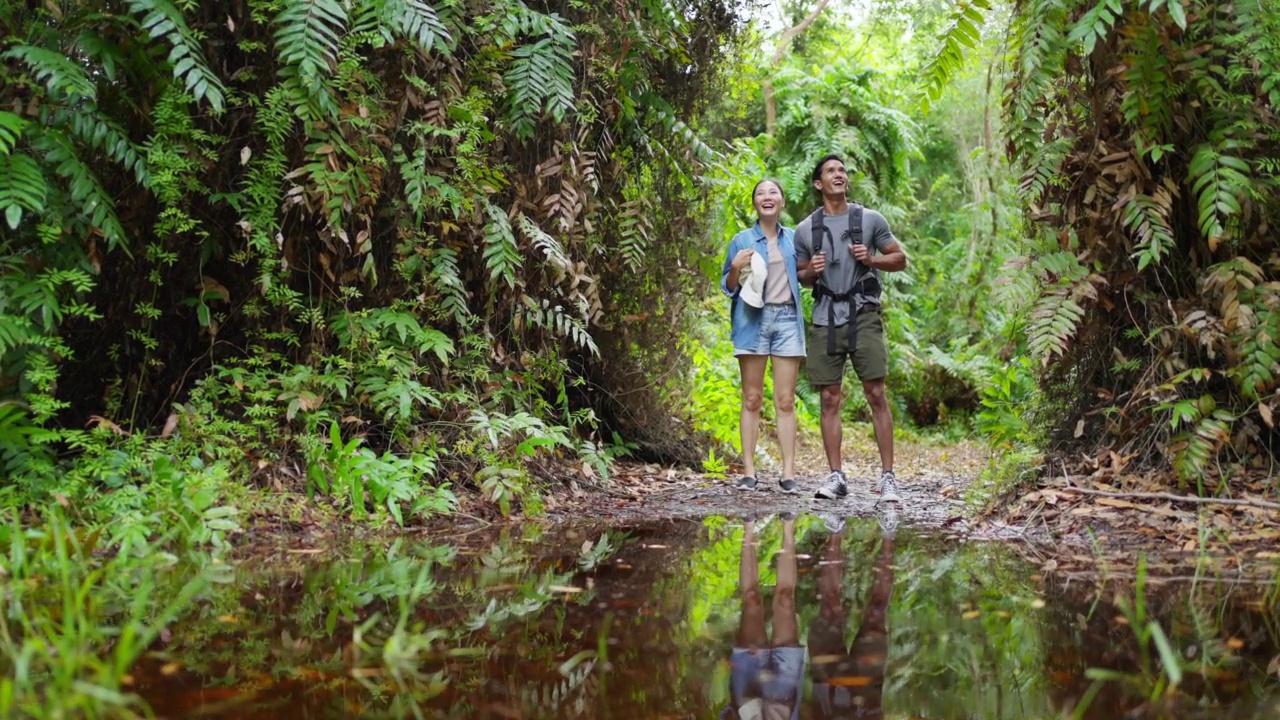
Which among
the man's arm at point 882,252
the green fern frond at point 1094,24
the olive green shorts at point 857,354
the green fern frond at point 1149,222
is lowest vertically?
the olive green shorts at point 857,354

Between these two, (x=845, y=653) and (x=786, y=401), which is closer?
(x=845, y=653)

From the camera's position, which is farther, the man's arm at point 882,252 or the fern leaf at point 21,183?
the man's arm at point 882,252

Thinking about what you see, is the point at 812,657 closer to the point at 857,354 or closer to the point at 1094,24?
the point at 1094,24

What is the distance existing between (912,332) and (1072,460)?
463 inches

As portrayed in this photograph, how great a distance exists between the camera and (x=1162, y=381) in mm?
4852

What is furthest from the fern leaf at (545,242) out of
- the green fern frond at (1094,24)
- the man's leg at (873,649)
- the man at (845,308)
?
the green fern frond at (1094,24)

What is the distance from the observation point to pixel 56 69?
4059mm

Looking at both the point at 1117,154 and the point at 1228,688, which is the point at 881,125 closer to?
the point at 1117,154

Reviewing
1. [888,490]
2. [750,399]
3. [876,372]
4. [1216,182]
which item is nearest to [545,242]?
[750,399]

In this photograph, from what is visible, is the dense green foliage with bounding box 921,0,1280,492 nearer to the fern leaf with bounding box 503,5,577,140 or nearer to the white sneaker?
the white sneaker

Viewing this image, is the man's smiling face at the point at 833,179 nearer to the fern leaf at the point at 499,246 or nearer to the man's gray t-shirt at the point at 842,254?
the man's gray t-shirt at the point at 842,254

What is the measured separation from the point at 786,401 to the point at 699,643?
4.43 meters

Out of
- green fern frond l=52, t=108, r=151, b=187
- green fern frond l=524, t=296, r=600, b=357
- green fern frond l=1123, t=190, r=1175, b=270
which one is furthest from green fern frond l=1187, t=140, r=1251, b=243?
green fern frond l=52, t=108, r=151, b=187

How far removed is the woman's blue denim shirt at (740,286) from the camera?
706cm
